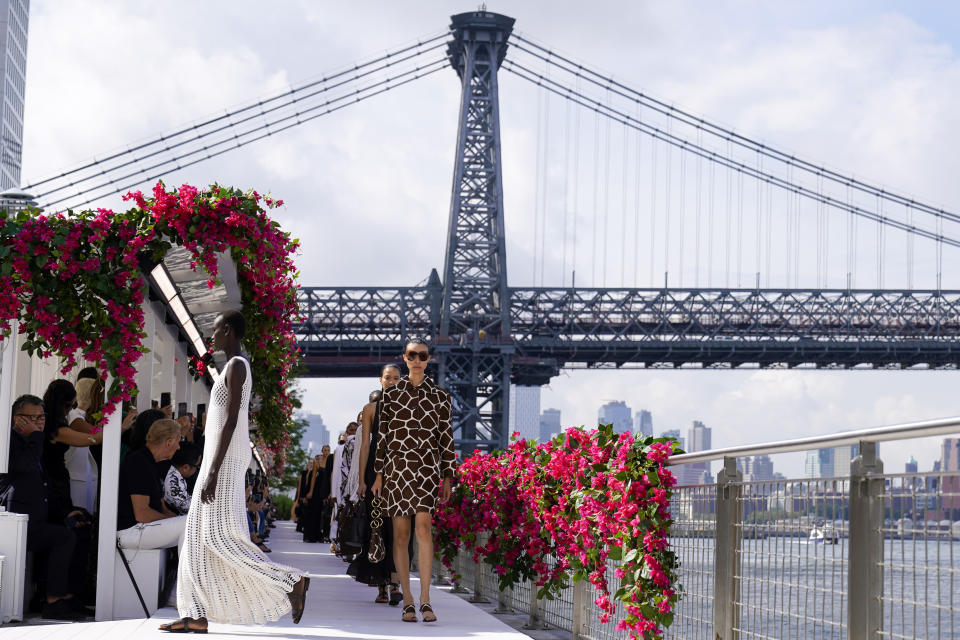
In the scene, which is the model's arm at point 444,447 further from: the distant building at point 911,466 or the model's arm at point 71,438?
the distant building at point 911,466

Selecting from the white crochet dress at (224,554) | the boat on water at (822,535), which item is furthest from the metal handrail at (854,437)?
the white crochet dress at (224,554)

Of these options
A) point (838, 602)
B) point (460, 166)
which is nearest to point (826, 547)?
point (838, 602)

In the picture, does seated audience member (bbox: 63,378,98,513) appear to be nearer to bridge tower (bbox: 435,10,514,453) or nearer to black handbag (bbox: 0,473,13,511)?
black handbag (bbox: 0,473,13,511)

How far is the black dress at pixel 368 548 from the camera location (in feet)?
25.1

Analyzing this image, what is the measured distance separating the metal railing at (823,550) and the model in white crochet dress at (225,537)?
→ 1926 mm

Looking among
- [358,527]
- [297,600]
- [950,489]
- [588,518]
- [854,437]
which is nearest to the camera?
[950,489]

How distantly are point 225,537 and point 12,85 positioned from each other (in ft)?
317

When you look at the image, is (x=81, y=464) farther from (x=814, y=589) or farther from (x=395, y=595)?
(x=814, y=589)

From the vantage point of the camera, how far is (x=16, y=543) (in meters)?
6.64

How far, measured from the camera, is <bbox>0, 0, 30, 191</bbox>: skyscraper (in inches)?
3568

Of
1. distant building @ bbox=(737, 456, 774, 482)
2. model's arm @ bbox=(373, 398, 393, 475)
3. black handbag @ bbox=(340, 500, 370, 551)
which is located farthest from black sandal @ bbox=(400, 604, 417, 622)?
distant building @ bbox=(737, 456, 774, 482)

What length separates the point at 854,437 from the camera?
3730 mm

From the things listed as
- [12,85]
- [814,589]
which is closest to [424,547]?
[814,589]

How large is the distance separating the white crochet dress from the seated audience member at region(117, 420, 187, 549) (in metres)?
1.01
